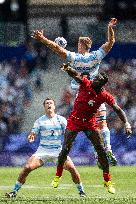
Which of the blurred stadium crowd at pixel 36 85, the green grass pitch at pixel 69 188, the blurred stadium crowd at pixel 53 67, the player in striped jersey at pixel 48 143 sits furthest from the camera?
the blurred stadium crowd at pixel 36 85

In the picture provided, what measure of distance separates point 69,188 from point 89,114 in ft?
12.9

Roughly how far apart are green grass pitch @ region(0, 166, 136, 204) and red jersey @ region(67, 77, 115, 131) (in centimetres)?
115

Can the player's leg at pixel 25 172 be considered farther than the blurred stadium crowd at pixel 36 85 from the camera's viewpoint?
No

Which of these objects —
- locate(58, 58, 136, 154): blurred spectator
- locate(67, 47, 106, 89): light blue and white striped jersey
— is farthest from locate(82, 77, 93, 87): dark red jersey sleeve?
locate(58, 58, 136, 154): blurred spectator

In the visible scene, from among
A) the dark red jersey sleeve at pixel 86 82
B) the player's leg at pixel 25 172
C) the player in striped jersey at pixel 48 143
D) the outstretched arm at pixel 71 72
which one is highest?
the outstretched arm at pixel 71 72

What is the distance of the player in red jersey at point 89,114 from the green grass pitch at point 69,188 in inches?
27.0

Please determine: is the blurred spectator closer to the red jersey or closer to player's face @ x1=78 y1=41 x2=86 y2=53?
player's face @ x1=78 y1=41 x2=86 y2=53

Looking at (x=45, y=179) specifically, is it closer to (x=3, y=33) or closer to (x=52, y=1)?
(x=3, y=33)

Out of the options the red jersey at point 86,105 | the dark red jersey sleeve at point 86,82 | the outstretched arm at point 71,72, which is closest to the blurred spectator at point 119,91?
the red jersey at point 86,105

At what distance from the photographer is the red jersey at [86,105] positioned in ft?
47.9

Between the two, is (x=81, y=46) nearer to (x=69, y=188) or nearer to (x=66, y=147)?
(x=66, y=147)

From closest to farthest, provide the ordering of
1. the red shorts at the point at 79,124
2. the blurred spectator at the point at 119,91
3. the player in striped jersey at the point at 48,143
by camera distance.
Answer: the red shorts at the point at 79,124
the player in striped jersey at the point at 48,143
the blurred spectator at the point at 119,91

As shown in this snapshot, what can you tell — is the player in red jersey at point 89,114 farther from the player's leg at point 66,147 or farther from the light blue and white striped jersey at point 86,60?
the light blue and white striped jersey at point 86,60

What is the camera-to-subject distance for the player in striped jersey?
15594mm
